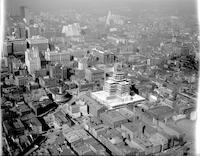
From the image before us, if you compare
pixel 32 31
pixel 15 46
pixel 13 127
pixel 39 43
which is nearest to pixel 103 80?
pixel 13 127

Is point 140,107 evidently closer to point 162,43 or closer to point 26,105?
point 26,105

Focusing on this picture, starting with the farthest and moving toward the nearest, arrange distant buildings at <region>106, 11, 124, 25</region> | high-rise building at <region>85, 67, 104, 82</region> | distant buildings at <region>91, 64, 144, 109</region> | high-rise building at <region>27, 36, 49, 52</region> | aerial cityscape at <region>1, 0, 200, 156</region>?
high-rise building at <region>27, 36, 49, 52</region>, distant buildings at <region>106, 11, 124, 25</region>, high-rise building at <region>85, 67, 104, 82</region>, distant buildings at <region>91, 64, 144, 109</region>, aerial cityscape at <region>1, 0, 200, 156</region>

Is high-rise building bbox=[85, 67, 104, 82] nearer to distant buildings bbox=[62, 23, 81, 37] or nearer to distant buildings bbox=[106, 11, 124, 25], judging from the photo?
distant buildings bbox=[106, 11, 124, 25]

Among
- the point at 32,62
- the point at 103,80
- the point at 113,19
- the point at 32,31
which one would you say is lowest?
the point at 103,80

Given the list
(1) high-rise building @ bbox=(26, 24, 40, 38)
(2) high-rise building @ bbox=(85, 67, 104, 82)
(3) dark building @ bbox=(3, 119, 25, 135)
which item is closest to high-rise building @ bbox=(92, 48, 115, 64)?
(2) high-rise building @ bbox=(85, 67, 104, 82)

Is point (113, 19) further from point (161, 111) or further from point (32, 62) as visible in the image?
point (161, 111)

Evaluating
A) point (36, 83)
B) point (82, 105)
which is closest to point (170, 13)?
point (82, 105)

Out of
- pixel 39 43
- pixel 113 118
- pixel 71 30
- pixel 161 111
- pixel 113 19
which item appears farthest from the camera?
pixel 71 30
